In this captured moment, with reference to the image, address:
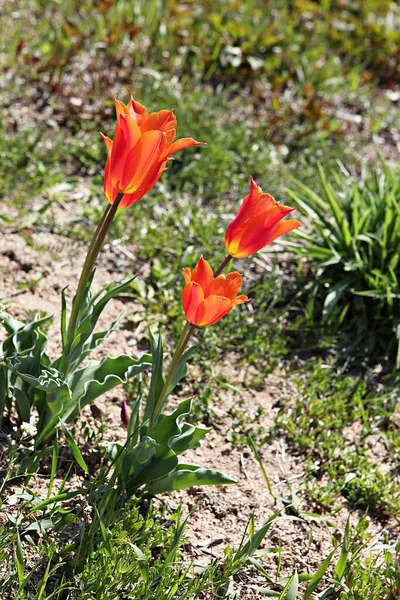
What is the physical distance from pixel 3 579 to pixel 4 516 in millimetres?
213

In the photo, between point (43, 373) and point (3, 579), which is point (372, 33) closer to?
point (43, 373)

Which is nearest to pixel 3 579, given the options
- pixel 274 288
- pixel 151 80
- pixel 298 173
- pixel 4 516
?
pixel 4 516

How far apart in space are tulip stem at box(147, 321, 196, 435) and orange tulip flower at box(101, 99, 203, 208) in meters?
0.44

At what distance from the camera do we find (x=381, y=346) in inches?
145

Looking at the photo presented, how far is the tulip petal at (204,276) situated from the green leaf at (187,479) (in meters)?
0.63

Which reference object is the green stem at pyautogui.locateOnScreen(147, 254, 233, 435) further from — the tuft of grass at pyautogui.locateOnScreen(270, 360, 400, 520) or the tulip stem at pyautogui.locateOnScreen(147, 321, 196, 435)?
the tuft of grass at pyautogui.locateOnScreen(270, 360, 400, 520)

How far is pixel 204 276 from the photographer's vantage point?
2.09 meters

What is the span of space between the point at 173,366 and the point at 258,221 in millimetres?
513

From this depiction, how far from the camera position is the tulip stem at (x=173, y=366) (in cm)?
220

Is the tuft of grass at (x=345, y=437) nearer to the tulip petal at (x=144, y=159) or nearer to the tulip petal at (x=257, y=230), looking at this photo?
the tulip petal at (x=257, y=230)

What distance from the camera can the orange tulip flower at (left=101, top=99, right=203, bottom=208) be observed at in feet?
6.35

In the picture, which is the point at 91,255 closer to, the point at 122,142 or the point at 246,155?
the point at 122,142

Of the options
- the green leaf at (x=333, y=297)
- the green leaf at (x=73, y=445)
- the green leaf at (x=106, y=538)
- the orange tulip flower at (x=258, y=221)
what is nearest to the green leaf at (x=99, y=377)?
the green leaf at (x=73, y=445)

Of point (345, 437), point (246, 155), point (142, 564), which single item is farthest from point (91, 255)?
point (246, 155)
